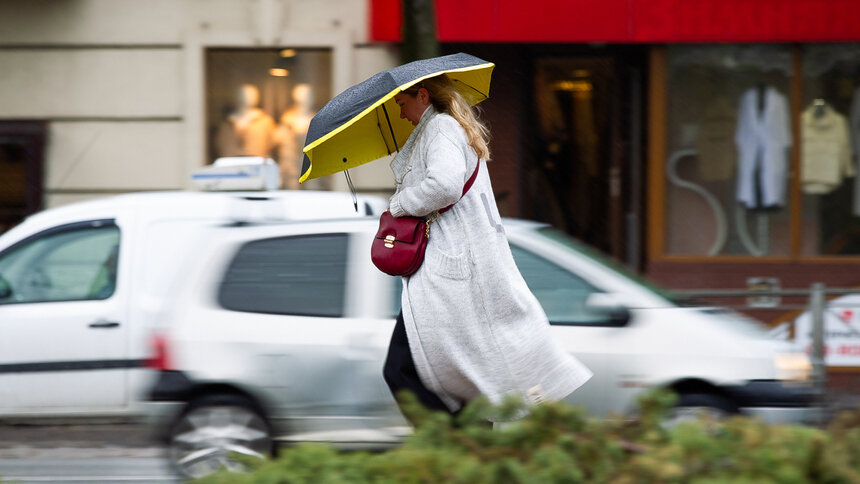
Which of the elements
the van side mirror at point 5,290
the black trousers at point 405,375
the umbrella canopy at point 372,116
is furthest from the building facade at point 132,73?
the black trousers at point 405,375

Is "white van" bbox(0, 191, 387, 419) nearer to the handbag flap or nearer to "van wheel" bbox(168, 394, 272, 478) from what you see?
"van wheel" bbox(168, 394, 272, 478)

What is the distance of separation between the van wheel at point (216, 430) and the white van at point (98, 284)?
3.54ft

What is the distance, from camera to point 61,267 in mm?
7039

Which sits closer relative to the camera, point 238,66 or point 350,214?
point 350,214

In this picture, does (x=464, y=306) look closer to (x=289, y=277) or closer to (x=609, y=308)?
(x=609, y=308)

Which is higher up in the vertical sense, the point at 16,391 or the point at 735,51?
the point at 735,51

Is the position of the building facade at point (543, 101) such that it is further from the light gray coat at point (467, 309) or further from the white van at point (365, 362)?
the light gray coat at point (467, 309)

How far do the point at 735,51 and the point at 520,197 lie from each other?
2.49 meters

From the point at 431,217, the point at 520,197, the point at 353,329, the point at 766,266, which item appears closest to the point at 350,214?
the point at 353,329

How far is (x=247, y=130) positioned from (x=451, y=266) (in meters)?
7.59

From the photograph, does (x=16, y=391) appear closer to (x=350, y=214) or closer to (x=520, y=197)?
(x=350, y=214)

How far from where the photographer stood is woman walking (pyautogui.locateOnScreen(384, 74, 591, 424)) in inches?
134

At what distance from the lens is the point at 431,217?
3479 millimetres

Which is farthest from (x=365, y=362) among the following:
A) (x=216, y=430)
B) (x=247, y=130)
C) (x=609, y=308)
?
(x=247, y=130)
